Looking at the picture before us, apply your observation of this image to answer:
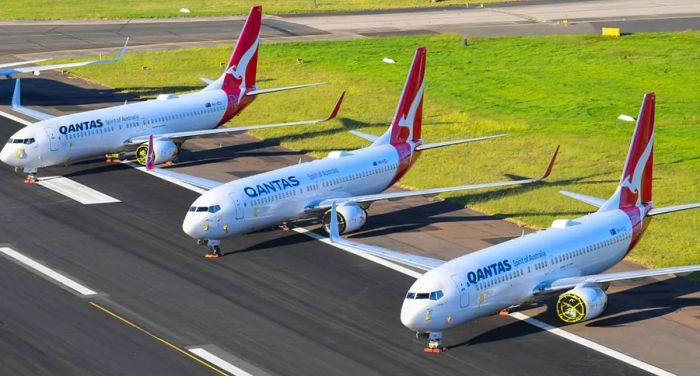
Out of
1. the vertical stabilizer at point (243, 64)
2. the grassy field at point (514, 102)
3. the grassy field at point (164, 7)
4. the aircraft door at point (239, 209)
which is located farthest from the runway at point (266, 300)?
the grassy field at point (164, 7)

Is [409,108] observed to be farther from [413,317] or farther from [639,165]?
[413,317]

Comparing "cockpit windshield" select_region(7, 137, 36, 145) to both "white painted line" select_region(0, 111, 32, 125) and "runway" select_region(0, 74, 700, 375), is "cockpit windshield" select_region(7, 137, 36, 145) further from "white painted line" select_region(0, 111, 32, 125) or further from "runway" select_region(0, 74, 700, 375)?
"white painted line" select_region(0, 111, 32, 125)

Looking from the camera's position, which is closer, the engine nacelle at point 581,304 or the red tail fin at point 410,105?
the engine nacelle at point 581,304

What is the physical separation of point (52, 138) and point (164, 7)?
299 ft

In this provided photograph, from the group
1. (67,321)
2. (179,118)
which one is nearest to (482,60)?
(179,118)

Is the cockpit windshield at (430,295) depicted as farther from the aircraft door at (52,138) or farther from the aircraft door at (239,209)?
the aircraft door at (52,138)

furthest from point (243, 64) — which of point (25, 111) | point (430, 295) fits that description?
point (430, 295)

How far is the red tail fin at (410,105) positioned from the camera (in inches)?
3521

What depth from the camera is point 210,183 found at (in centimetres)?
8712

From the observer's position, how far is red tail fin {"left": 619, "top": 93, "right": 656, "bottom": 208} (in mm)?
74500

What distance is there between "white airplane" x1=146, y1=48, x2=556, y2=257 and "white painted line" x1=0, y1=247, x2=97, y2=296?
24.4 feet

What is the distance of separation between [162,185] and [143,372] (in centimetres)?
3471

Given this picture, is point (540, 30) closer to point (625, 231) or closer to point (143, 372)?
point (625, 231)

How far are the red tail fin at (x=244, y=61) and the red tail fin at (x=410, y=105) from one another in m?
22.5
